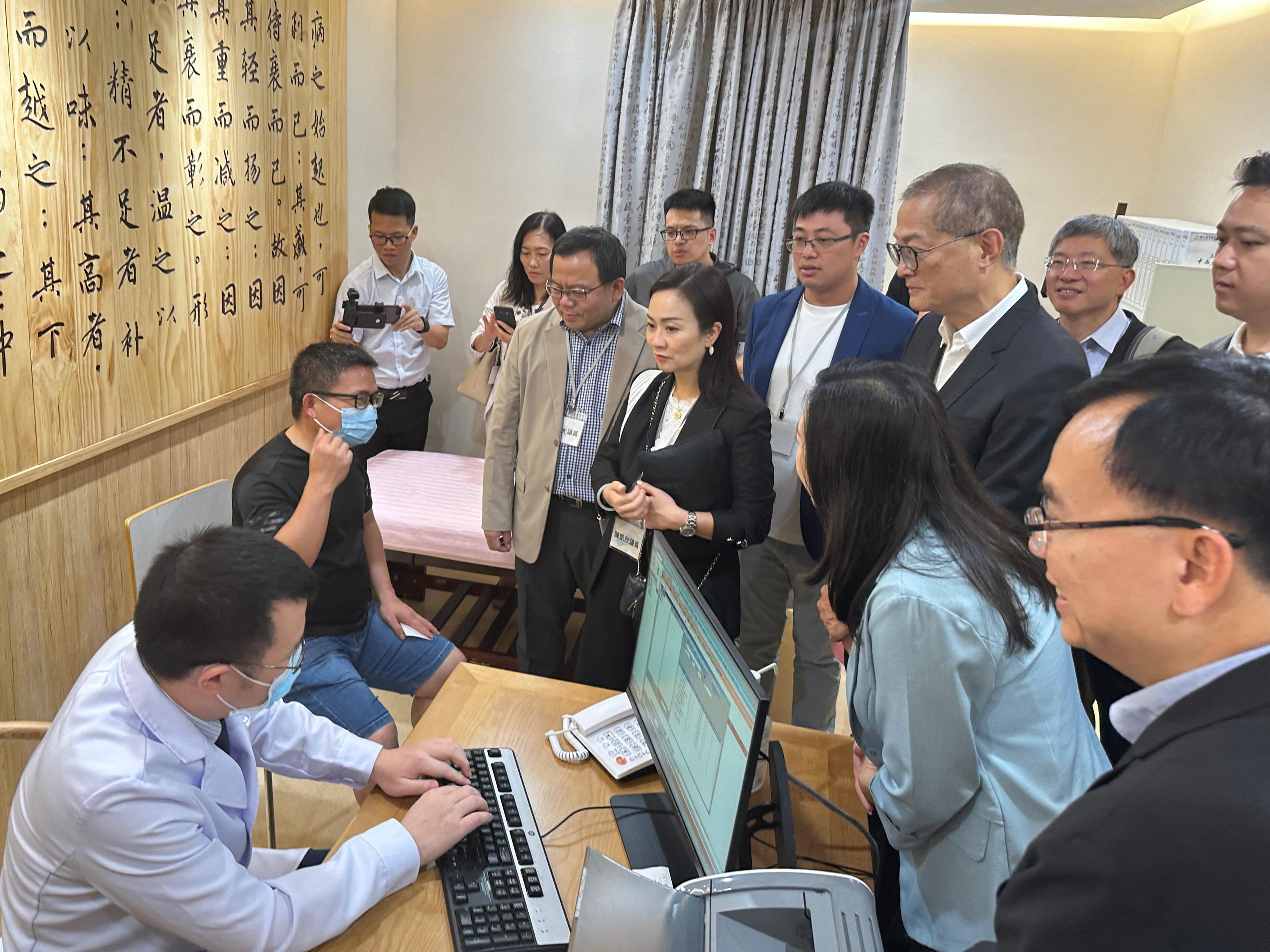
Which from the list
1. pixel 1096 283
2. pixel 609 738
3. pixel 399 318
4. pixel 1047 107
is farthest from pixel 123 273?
pixel 1047 107

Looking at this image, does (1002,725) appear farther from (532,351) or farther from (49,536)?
(49,536)

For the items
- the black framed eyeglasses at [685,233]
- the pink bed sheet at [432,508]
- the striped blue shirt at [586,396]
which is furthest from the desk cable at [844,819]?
the black framed eyeglasses at [685,233]

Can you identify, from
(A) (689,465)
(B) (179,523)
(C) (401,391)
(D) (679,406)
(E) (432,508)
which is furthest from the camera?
(C) (401,391)

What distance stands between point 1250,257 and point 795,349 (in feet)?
3.55

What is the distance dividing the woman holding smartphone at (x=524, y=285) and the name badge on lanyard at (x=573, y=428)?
1.00 metres

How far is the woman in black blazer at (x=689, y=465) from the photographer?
6.77 feet

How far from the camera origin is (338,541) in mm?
2102

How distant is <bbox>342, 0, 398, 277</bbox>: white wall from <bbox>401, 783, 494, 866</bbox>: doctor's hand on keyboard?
10.5 ft

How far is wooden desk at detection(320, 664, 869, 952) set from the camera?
3.76ft

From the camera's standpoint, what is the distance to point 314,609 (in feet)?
6.74

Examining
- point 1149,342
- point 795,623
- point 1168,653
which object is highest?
point 1149,342

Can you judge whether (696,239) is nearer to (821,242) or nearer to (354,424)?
(821,242)

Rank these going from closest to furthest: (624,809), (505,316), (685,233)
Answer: (624,809)
(685,233)
(505,316)

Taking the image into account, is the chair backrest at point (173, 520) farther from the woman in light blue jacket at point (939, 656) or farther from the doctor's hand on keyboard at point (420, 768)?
the woman in light blue jacket at point (939, 656)
